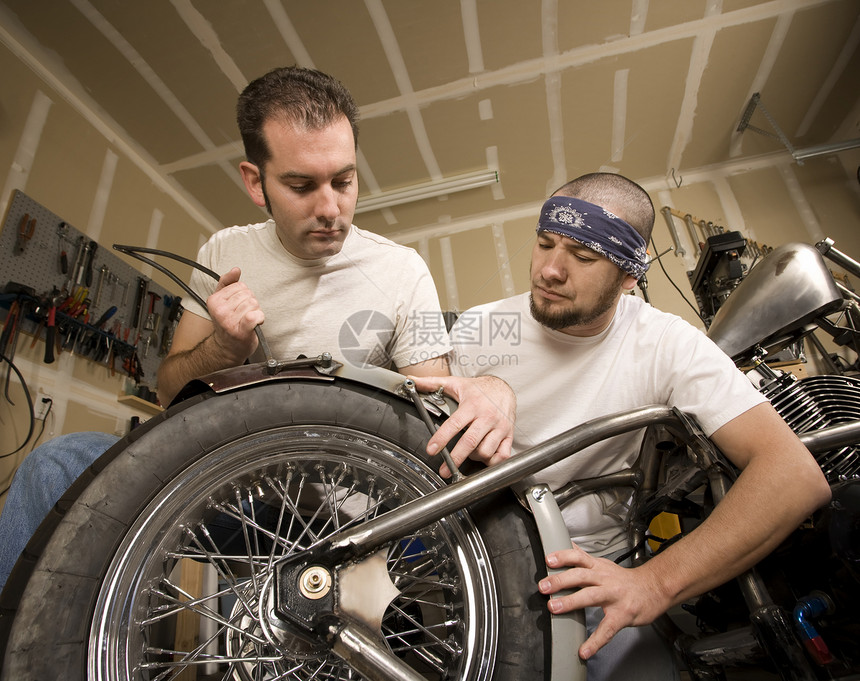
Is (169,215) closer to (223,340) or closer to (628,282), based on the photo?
(223,340)

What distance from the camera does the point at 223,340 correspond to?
2.40 feet

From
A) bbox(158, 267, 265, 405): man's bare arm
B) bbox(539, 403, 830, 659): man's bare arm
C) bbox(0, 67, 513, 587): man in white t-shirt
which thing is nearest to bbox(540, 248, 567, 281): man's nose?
bbox(0, 67, 513, 587): man in white t-shirt

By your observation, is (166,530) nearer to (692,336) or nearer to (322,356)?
(322,356)

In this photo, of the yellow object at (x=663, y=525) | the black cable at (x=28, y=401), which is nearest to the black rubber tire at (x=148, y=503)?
the yellow object at (x=663, y=525)

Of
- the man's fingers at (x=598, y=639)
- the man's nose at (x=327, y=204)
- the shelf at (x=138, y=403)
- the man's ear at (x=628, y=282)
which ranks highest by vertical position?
the shelf at (x=138, y=403)

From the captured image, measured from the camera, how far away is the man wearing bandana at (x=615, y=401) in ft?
1.89

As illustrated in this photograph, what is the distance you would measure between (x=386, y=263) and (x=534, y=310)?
339 millimetres

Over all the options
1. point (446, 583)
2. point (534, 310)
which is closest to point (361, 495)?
point (446, 583)

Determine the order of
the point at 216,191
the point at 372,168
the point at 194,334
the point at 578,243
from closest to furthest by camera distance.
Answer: the point at 578,243
the point at 194,334
the point at 372,168
the point at 216,191

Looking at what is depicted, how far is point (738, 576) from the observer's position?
617 millimetres

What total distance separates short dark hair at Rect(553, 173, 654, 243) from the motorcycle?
1.18 feet

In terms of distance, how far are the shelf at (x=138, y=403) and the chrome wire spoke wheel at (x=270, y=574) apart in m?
1.80

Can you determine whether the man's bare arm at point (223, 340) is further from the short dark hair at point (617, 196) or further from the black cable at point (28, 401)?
the black cable at point (28, 401)

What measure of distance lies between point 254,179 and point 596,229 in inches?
24.5
